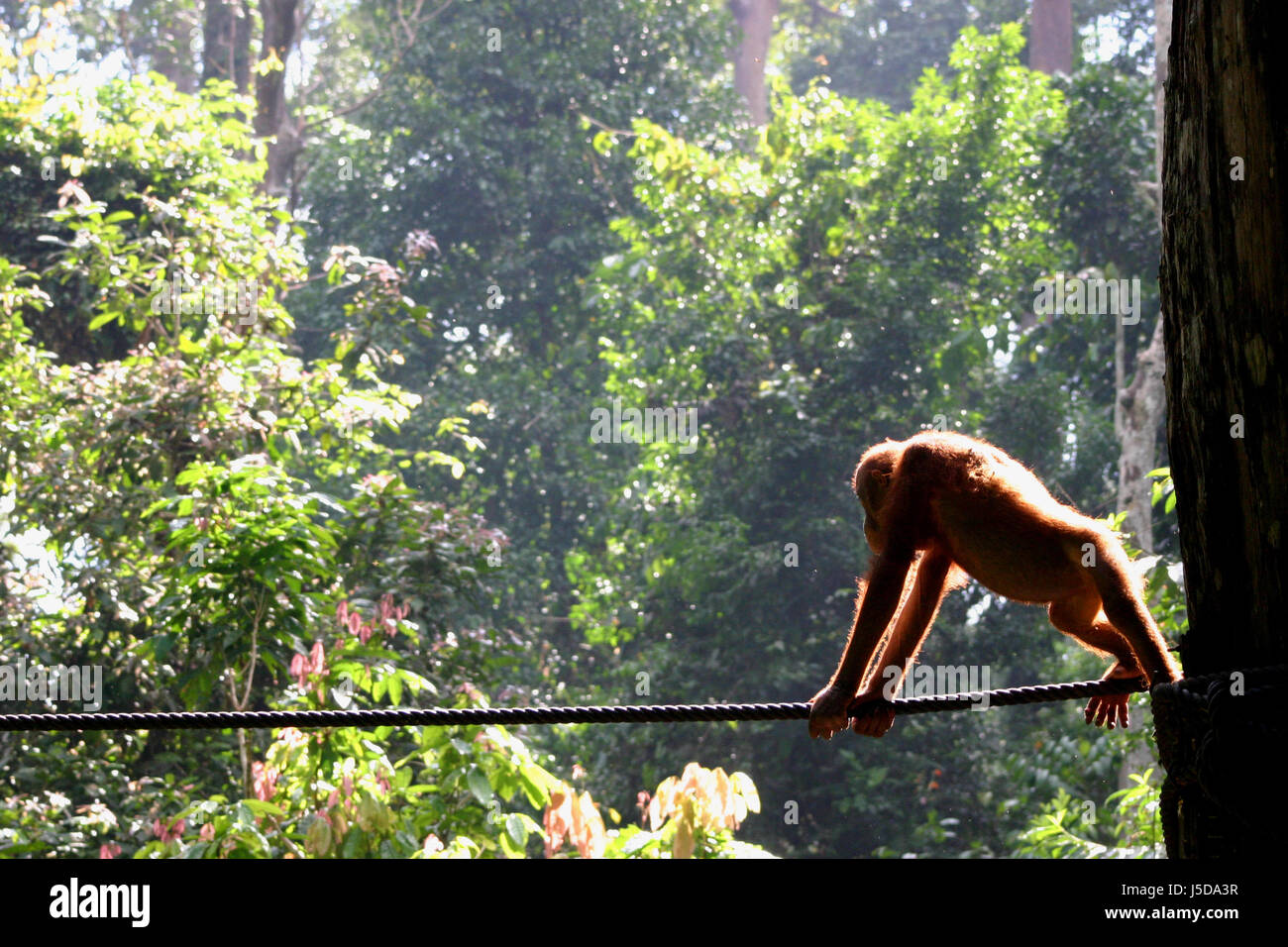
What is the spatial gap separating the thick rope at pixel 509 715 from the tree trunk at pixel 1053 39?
20313 mm

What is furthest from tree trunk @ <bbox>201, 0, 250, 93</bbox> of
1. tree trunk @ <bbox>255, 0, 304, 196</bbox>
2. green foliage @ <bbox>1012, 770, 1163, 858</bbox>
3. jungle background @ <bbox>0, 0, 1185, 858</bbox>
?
green foliage @ <bbox>1012, 770, 1163, 858</bbox>

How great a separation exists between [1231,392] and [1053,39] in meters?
21.2

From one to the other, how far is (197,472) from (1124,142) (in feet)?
A: 34.6

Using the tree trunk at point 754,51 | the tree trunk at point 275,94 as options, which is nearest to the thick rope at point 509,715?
the tree trunk at point 275,94

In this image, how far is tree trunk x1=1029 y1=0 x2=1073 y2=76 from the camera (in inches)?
827

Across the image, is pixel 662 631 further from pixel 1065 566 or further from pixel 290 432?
pixel 1065 566

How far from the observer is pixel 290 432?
777cm

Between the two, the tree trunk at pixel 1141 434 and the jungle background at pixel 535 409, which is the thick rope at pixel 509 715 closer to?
the jungle background at pixel 535 409

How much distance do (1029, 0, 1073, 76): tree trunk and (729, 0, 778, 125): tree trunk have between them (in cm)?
508

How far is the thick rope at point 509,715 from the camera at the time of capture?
2.72 metres

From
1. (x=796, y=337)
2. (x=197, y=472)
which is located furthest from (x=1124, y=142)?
(x=197, y=472)

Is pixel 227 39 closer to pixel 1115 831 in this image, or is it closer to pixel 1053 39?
pixel 1053 39

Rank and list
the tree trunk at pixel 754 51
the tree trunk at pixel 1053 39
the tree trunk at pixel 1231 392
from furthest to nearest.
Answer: the tree trunk at pixel 754 51, the tree trunk at pixel 1053 39, the tree trunk at pixel 1231 392

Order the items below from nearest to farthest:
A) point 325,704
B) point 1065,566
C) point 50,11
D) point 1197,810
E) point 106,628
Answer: point 1197,810 → point 1065,566 → point 325,704 → point 106,628 → point 50,11
